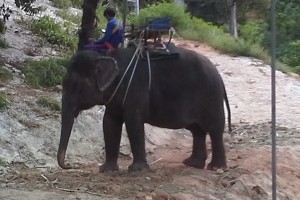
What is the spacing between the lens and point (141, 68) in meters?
9.82

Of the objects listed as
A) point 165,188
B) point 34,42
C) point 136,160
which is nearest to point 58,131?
point 136,160

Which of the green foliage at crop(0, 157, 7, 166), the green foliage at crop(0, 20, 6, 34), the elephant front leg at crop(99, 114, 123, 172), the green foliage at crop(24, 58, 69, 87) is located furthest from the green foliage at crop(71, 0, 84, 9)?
the elephant front leg at crop(99, 114, 123, 172)

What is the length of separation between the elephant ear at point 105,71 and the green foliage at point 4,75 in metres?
3.77

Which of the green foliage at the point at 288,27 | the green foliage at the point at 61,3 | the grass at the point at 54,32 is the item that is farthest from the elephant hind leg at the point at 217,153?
the green foliage at the point at 288,27

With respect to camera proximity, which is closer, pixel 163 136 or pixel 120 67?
pixel 120 67

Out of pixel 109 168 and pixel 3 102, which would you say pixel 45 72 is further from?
pixel 109 168

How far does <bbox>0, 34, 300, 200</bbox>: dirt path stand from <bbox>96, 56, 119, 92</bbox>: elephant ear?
3.25 feet

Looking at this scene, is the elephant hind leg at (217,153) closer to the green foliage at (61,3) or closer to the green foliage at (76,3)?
the green foliage at (61,3)

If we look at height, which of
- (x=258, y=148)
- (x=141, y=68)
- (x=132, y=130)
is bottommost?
(x=258, y=148)

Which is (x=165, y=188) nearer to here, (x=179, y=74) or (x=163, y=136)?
(x=179, y=74)

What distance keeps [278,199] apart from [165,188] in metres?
1.84

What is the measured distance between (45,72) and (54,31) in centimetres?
317

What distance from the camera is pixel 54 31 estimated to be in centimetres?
1672

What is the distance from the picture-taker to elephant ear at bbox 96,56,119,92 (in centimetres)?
948
